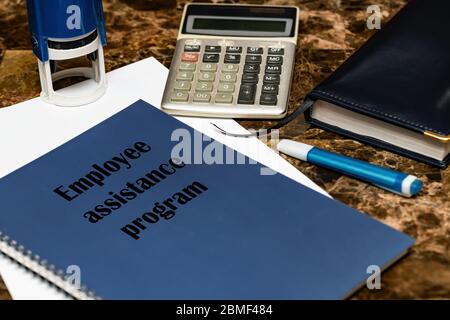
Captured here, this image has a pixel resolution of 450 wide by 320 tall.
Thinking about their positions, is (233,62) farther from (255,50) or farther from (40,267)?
(40,267)

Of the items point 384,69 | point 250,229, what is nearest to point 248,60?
point 384,69

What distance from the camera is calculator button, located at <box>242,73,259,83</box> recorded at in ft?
3.31

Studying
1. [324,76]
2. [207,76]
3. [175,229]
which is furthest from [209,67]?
[175,229]

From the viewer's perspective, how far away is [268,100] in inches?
38.9

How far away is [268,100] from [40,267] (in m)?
0.35

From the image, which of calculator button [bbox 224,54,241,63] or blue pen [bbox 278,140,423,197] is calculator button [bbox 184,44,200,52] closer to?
calculator button [bbox 224,54,241,63]

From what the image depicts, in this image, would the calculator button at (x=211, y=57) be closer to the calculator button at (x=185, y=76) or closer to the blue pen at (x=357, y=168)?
the calculator button at (x=185, y=76)

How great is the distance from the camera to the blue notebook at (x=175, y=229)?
0.78 meters

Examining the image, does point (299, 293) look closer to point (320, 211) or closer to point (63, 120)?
point (320, 211)

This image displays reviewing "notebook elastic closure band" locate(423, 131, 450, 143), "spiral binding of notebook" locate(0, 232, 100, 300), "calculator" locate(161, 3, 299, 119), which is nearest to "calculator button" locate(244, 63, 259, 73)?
"calculator" locate(161, 3, 299, 119)

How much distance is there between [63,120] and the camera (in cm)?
100

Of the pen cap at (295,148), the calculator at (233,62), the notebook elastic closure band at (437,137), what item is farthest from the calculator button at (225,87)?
the notebook elastic closure band at (437,137)

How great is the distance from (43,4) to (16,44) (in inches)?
9.4

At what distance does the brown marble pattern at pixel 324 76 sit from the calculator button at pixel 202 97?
0.06m
